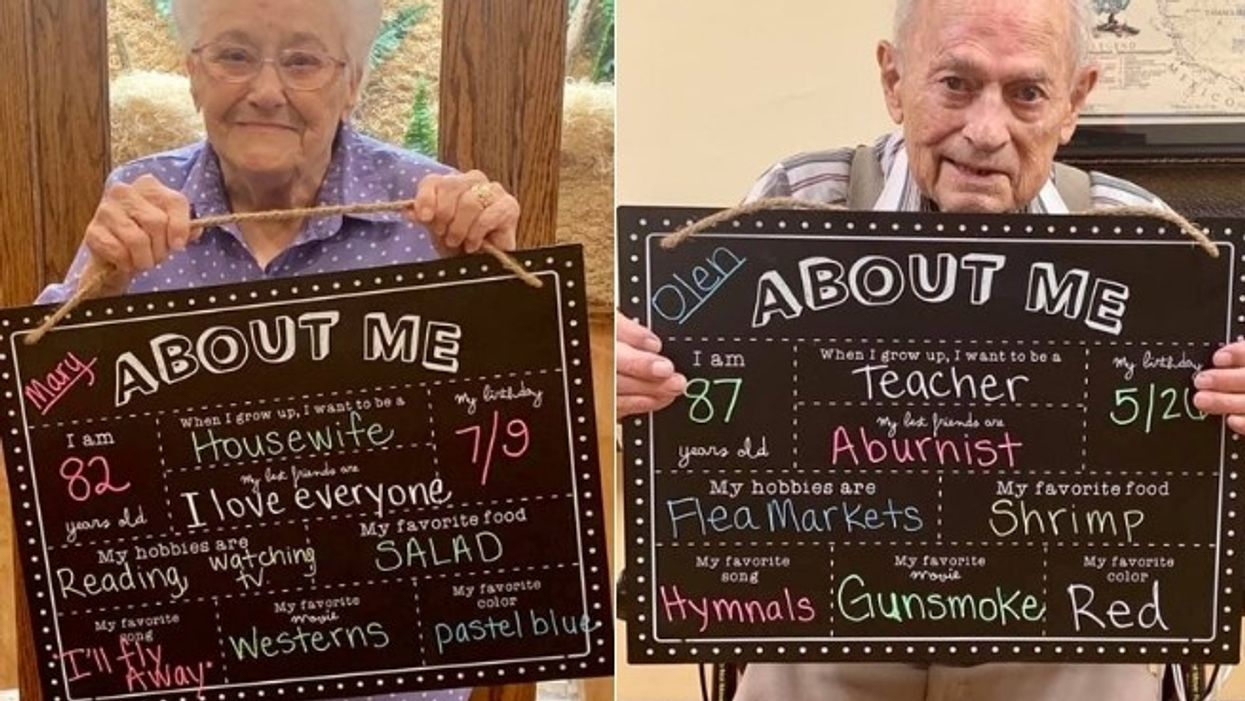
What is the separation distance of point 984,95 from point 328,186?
52 cm

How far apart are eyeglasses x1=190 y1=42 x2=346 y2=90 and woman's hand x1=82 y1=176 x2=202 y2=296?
0.10 metres

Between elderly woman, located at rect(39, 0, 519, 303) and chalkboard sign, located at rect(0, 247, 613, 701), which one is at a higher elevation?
elderly woman, located at rect(39, 0, 519, 303)

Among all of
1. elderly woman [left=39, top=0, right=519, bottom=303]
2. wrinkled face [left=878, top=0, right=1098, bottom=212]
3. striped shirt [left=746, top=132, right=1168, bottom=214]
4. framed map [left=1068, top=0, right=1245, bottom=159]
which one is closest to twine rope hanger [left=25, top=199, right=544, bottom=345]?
elderly woman [left=39, top=0, right=519, bottom=303]

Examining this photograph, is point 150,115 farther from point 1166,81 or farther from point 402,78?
point 1166,81

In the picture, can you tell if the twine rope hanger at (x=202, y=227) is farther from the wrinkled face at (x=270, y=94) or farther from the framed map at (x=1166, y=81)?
the framed map at (x=1166, y=81)

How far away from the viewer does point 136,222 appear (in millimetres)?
1151

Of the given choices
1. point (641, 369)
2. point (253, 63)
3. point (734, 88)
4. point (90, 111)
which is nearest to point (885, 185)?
point (734, 88)

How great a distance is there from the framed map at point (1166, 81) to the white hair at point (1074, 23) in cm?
1

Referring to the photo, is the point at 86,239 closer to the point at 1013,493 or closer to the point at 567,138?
the point at 567,138

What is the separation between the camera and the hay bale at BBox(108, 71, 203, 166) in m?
1.14

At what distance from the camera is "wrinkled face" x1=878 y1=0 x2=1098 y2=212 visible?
1.14 metres

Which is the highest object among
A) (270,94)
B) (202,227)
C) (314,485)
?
(270,94)

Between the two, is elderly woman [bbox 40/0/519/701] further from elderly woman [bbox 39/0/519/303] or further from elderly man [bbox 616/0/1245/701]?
elderly man [bbox 616/0/1245/701]

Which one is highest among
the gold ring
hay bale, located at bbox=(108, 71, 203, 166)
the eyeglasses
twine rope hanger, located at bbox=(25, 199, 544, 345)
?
the eyeglasses
